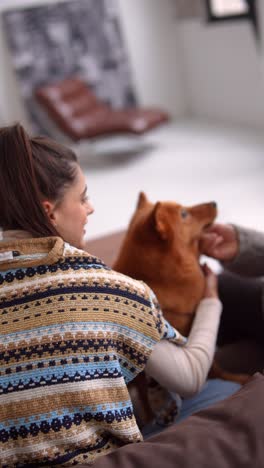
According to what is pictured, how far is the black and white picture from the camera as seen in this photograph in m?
6.46

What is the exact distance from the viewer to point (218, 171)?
4926mm

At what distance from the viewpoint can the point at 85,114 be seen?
6.21 metres

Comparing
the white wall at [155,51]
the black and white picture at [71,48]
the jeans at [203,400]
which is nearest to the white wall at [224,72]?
the white wall at [155,51]

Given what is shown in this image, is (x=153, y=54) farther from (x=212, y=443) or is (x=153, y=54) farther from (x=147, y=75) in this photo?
(x=212, y=443)

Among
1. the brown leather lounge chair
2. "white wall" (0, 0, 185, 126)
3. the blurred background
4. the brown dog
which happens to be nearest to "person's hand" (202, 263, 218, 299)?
the brown dog

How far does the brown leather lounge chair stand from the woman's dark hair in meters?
4.59

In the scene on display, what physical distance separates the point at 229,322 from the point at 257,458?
44.4 inches

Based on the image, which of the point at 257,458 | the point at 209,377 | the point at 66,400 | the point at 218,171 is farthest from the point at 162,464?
the point at 218,171

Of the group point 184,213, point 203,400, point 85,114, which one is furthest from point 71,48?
point 203,400

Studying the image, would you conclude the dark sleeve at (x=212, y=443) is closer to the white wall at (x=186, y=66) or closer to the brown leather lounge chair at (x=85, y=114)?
the brown leather lounge chair at (x=85, y=114)

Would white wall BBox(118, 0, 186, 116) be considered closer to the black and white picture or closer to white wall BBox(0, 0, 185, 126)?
white wall BBox(0, 0, 185, 126)

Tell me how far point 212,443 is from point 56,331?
33cm

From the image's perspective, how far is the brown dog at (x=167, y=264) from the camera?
1593 millimetres

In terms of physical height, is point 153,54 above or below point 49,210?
below
